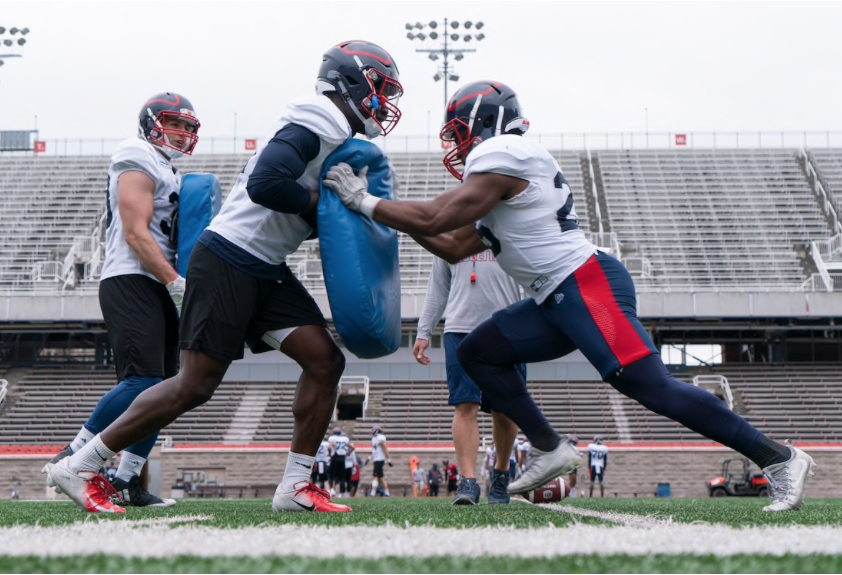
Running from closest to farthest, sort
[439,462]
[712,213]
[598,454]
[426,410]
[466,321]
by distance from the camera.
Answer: [466,321] < [598,454] < [439,462] < [426,410] < [712,213]

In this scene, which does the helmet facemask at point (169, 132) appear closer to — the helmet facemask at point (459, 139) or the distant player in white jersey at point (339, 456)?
the helmet facemask at point (459, 139)

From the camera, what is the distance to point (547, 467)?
4.39m

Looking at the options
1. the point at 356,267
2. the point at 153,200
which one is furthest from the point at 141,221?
the point at 356,267

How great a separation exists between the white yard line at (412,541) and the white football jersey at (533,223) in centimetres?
147

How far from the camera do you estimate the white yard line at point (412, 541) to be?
2402 millimetres

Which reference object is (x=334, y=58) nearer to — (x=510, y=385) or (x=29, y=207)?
(x=510, y=385)

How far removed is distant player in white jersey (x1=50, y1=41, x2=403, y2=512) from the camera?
4242mm

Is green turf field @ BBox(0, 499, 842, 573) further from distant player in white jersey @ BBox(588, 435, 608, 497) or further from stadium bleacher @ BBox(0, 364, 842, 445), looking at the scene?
stadium bleacher @ BBox(0, 364, 842, 445)

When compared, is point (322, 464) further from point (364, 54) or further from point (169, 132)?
point (364, 54)

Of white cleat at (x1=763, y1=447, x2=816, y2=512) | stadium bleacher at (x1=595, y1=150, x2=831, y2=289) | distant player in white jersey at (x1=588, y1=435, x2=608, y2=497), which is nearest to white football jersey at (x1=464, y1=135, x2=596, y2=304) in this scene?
white cleat at (x1=763, y1=447, x2=816, y2=512)

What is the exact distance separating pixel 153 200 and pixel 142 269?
0.41 metres

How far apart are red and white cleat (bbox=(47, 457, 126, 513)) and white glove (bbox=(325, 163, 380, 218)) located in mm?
1699

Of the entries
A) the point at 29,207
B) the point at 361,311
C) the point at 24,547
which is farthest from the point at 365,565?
the point at 29,207

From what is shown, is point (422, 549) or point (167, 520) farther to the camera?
point (167, 520)
